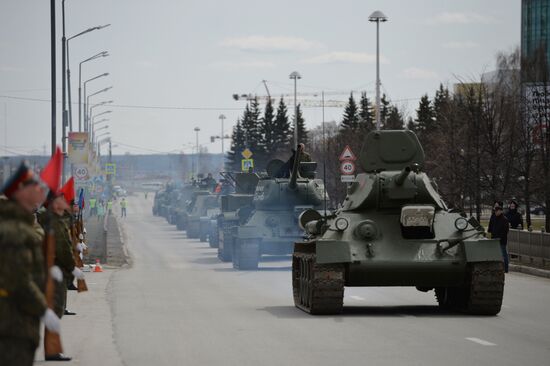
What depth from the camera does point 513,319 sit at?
18672 millimetres

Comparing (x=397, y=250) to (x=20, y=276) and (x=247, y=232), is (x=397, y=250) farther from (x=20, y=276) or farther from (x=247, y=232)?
(x=247, y=232)

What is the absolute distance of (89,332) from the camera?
1708 cm

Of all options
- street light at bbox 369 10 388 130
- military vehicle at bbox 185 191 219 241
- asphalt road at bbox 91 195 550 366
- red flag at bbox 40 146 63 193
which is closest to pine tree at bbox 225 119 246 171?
military vehicle at bbox 185 191 219 241

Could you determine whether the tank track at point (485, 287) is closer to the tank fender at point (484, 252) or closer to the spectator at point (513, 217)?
the tank fender at point (484, 252)

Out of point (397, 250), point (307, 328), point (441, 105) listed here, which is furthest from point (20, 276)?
point (441, 105)

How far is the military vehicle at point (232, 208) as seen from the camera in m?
38.9

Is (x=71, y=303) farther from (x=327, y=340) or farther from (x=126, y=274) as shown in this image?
(x=126, y=274)

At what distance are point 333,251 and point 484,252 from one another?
2.15m

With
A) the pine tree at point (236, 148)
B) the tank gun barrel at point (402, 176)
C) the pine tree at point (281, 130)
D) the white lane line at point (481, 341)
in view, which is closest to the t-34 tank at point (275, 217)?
the tank gun barrel at point (402, 176)

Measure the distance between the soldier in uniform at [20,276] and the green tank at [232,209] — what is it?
27.0m

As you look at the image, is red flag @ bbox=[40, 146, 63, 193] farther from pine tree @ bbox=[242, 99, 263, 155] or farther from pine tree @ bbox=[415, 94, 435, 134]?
pine tree @ bbox=[242, 99, 263, 155]

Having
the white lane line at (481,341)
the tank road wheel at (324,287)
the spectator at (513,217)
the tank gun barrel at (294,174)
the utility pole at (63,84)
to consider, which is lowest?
the white lane line at (481,341)

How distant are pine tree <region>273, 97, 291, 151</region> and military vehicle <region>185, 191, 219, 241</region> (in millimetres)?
58192

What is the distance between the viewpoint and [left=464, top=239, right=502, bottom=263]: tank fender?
18922mm
